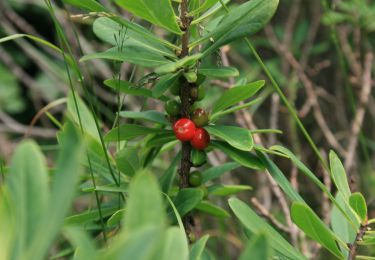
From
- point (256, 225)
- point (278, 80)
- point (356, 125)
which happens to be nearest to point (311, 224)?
point (256, 225)

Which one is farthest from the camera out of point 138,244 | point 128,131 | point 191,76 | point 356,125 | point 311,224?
point 356,125

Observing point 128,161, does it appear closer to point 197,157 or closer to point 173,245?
point 197,157

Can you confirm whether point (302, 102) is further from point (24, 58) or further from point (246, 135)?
point (246, 135)

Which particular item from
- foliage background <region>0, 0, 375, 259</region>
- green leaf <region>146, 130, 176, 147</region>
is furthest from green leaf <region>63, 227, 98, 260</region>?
foliage background <region>0, 0, 375, 259</region>

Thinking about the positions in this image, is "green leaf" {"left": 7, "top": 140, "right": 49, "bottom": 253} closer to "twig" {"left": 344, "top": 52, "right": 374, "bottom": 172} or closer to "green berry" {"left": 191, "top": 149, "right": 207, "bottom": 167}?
"green berry" {"left": 191, "top": 149, "right": 207, "bottom": 167}

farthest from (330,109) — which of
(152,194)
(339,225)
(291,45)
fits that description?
(152,194)

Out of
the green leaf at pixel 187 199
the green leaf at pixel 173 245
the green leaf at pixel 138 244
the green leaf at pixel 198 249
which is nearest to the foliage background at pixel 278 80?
the green leaf at pixel 187 199
